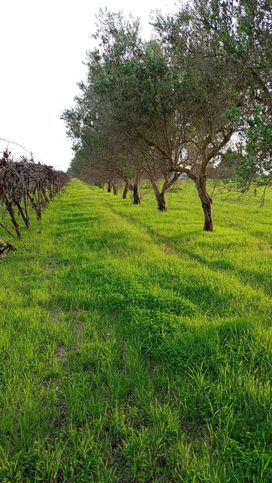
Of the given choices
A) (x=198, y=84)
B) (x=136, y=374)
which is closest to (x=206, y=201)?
(x=198, y=84)

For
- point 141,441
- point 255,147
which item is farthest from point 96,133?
point 141,441

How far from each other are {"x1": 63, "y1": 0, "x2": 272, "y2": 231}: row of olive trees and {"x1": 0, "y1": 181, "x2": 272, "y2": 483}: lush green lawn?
4430 millimetres

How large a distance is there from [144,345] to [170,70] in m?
12.1

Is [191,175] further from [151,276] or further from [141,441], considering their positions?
[141,441]

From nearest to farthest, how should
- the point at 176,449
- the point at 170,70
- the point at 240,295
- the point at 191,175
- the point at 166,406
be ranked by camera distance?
the point at 176,449 < the point at 166,406 < the point at 240,295 < the point at 170,70 < the point at 191,175

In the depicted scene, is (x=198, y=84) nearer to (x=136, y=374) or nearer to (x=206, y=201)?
(x=206, y=201)

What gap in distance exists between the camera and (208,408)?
341cm

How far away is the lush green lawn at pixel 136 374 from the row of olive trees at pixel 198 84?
443 centimetres

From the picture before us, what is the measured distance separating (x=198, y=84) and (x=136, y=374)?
39.2 ft

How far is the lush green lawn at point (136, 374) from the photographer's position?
110 inches

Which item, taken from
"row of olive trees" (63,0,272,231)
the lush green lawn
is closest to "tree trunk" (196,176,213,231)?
"row of olive trees" (63,0,272,231)

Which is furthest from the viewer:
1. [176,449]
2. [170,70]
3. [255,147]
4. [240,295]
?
[170,70]

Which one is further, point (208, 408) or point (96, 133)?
point (96, 133)

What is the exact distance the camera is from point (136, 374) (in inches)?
161
